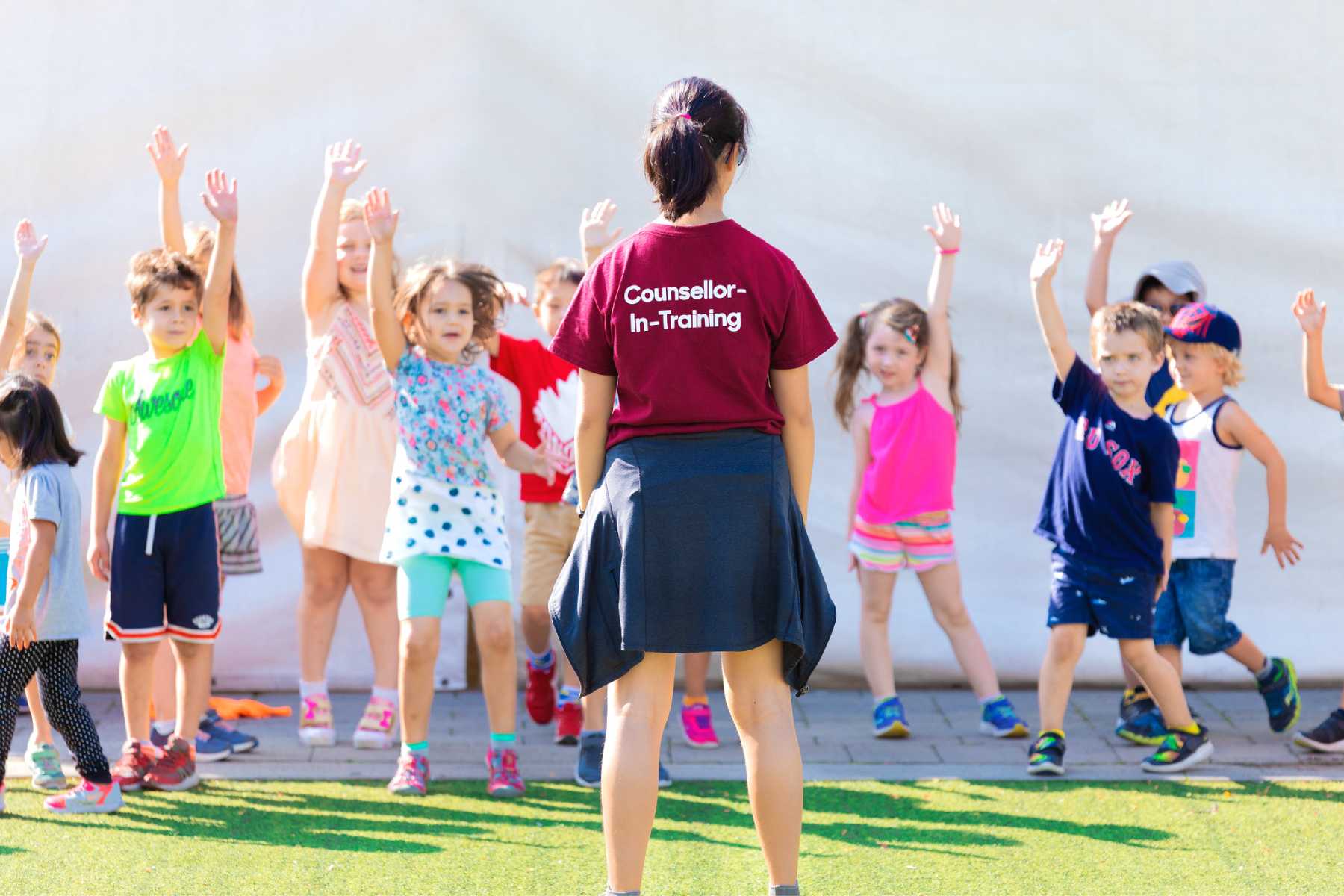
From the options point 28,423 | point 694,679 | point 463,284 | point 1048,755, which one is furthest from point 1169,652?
point 28,423

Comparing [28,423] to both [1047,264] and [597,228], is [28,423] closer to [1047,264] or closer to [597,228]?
[597,228]

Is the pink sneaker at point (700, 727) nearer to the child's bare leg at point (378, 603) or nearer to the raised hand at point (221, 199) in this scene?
the child's bare leg at point (378, 603)

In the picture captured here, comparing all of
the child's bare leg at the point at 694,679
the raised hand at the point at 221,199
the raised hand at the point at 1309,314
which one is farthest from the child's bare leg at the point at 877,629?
the raised hand at the point at 221,199

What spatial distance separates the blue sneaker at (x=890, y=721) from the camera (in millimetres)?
4797

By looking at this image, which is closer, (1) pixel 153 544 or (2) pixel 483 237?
(1) pixel 153 544

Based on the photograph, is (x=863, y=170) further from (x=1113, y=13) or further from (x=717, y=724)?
(x=717, y=724)

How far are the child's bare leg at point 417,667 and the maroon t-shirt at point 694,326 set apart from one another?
1.38 m

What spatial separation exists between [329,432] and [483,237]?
942 millimetres

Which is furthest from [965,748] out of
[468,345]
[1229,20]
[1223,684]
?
[1229,20]

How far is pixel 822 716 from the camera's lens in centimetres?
513

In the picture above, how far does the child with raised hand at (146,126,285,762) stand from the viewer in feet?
14.9

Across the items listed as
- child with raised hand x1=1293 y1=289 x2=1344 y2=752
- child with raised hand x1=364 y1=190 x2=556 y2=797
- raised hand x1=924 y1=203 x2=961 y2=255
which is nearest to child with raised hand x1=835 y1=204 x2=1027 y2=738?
raised hand x1=924 y1=203 x2=961 y2=255

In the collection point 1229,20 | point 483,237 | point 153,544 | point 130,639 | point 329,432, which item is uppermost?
point 1229,20

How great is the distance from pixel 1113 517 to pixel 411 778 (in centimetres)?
210
